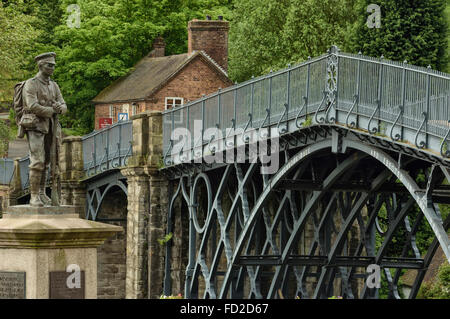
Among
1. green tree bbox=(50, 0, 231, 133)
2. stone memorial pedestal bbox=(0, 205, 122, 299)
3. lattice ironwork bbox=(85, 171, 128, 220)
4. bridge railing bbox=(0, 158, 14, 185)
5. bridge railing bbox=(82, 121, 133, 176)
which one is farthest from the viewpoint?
green tree bbox=(50, 0, 231, 133)

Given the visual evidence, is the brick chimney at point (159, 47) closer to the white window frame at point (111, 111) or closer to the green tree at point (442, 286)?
the white window frame at point (111, 111)

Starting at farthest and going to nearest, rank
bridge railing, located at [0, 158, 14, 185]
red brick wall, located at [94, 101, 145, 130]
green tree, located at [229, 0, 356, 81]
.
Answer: red brick wall, located at [94, 101, 145, 130]
bridge railing, located at [0, 158, 14, 185]
green tree, located at [229, 0, 356, 81]

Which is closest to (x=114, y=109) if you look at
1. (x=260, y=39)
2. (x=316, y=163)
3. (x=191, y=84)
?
(x=191, y=84)

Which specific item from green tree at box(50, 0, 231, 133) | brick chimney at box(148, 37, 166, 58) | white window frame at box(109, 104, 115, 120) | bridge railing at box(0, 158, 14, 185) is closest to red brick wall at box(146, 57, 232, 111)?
white window frame at box(109, 104, 115, 120)

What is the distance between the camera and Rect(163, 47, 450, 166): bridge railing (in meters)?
22.7

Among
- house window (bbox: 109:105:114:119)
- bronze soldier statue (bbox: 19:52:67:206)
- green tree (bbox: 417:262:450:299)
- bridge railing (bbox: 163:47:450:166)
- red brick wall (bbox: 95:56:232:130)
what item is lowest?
green tree (bbox: 417:262:450:299)

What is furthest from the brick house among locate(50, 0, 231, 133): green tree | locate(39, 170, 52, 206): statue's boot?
locate(39, 170, 52, 206): statue's boot

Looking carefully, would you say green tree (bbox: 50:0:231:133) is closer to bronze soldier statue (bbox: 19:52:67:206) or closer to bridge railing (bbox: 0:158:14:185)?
bridge railing (bbox: 0:158:14:185)

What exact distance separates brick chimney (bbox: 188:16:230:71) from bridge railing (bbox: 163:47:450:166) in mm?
19294

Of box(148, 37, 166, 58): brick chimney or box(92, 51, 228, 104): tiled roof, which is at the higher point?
box(148, 37, 166, 58): brick chimney

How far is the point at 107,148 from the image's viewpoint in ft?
132

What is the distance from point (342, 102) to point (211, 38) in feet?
90.7

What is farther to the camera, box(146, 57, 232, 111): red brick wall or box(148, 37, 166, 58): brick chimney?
box(148, 37, 166, 58): brick chimney

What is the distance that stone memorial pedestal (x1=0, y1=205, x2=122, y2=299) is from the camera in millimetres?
17312
